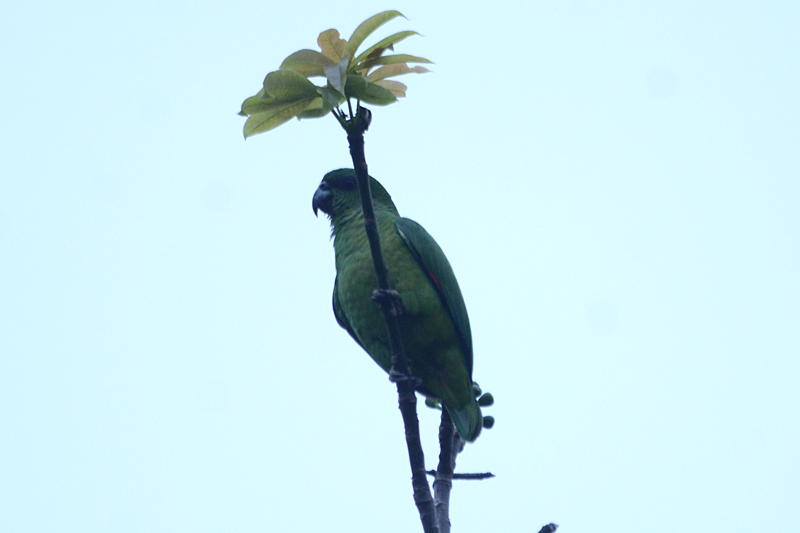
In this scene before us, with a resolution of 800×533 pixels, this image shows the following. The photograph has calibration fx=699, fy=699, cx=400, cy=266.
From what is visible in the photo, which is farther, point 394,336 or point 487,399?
point 487,399

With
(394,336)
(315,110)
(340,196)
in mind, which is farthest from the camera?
(340,196)

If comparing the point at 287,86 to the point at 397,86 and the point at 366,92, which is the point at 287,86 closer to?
the point at 366,92

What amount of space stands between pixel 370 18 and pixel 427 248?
2.28 meters

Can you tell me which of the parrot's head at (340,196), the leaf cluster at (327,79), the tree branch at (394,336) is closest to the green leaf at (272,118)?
the leaf cluster at (327,79)

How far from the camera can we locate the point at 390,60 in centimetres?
314

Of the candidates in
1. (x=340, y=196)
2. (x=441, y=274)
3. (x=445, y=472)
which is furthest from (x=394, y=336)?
(x=340, y=196)

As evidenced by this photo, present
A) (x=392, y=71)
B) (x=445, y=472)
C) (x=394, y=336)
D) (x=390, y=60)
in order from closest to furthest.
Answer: (x=390, y=60)
(x=392, y=71)
(x=394, y=336)
(x=445, y=472)

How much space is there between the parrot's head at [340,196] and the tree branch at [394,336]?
2112mm

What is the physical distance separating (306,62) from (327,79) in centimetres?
16

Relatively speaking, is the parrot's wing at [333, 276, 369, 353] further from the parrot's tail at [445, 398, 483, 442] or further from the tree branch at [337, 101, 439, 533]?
the tree branch at [337, 101, 439, 533]

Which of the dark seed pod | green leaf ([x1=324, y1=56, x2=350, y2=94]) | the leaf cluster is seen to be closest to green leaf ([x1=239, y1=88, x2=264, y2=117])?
the leaf cluster

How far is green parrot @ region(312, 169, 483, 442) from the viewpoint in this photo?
4770 millimetres

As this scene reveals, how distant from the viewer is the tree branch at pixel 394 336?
9.60ft

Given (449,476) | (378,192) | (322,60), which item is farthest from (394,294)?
(378,192)
